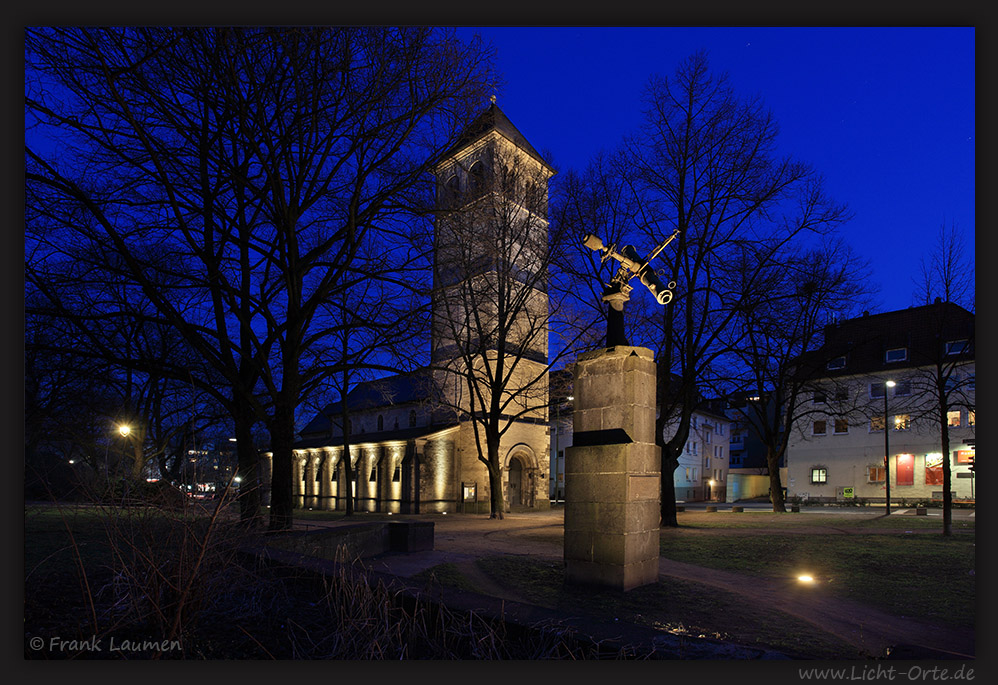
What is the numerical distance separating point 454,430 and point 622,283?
3204 centimetres

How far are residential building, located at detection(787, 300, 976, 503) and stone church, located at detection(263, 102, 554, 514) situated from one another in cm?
1407

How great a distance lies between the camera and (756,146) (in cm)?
2078

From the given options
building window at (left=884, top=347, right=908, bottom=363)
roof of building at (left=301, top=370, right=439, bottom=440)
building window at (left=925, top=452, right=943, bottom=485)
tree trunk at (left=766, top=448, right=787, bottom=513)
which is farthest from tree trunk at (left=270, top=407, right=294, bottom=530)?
building window at (left=925, top=452, right=943, bottom=485)

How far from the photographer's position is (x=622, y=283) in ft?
32.6

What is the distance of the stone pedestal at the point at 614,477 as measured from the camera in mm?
8828

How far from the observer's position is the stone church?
25.3m

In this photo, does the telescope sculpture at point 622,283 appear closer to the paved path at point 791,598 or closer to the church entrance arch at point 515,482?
the paved path at point 791,598

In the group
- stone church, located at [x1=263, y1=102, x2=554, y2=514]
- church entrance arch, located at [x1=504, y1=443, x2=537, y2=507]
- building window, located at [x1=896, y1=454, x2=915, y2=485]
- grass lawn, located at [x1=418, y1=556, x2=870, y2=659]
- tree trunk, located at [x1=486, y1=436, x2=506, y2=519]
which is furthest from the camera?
building window, located at [x1=896, y1=454, x2=915, y2=485]

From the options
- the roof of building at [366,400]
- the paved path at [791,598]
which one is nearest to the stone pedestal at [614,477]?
the paved path at [791,598]

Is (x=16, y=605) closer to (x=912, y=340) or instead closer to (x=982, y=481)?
(x=982, y=481)

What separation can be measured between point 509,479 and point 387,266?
90.3ft

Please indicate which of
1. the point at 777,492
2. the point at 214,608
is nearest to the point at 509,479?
the point at 777,492

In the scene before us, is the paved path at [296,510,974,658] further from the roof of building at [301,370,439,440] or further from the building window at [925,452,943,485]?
the building window at [925,452,943,485]

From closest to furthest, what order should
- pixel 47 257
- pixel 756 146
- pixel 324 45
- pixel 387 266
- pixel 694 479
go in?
pixel 324 45
pixel 47 257
pixel 387 266
pixel 756 146
pixel 694 479
